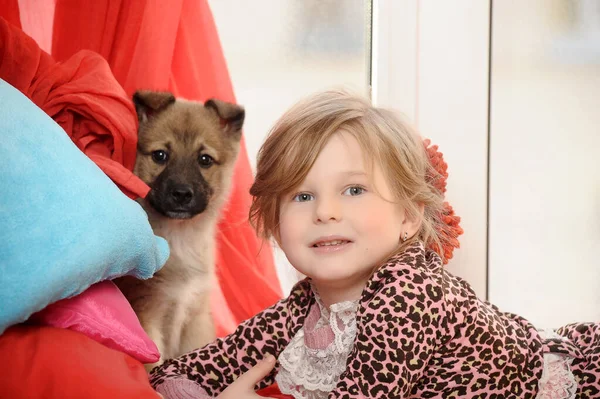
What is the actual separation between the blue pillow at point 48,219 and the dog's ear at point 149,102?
44 cm

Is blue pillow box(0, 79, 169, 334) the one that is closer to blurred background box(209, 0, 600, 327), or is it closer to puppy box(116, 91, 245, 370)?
puppy box(116, 91, 245, 370)

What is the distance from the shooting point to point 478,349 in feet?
3.67

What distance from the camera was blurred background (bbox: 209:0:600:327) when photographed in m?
1.91

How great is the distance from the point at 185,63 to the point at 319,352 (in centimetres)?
78

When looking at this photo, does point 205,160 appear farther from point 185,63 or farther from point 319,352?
point 319,352

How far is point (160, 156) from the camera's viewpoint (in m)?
1.42

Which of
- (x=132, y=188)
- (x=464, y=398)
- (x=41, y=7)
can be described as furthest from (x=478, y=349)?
(x=41, y=7)

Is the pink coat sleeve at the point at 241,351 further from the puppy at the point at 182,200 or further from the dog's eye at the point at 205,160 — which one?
the dog's eye at the point at 205,160

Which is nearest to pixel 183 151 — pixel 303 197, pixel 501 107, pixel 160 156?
pixel 160 156

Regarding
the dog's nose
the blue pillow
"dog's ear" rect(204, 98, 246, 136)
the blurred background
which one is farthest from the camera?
the blurred background

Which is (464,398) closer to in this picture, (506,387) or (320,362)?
(506,387)

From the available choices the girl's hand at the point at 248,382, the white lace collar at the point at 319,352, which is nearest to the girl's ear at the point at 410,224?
the white lace collar at the point at 319,352

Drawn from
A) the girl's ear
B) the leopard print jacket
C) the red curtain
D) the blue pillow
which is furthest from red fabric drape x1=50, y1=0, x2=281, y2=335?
the blue pillow

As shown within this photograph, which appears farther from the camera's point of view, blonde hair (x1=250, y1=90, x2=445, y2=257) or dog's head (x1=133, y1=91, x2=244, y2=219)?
dog's head (x1=133, y1=91, x2=244, y2=219)
